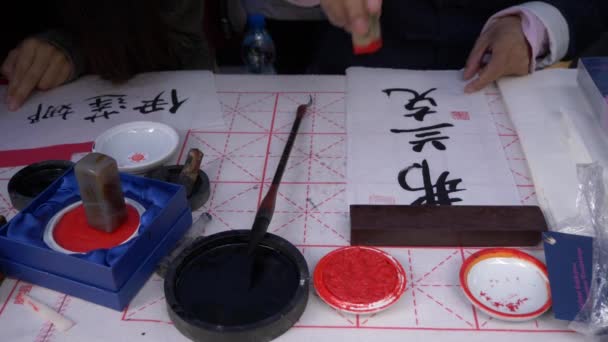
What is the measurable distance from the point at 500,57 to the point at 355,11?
1.17 feet

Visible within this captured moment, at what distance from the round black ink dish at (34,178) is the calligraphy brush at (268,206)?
0.29 m

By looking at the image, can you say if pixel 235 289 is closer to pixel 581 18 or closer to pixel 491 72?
pixel 491 72

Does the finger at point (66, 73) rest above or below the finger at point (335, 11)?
below

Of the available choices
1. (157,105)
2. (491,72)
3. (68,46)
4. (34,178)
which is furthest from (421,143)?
(68,46)

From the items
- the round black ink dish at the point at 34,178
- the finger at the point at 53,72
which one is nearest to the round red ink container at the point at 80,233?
the round black ink dish at the point at 34,178

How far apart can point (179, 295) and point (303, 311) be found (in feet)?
0.45

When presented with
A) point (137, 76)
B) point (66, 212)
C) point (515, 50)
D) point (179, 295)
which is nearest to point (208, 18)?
point (137, 76)

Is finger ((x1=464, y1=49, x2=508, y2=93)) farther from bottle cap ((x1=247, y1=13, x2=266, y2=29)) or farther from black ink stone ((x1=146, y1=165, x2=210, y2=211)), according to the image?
bottle cap ((x1=247, y1=13, x2=266, y2=29))

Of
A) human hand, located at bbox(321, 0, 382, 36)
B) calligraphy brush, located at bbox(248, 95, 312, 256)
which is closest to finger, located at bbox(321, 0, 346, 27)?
human hand, located at bbox(321, 0, 382, 36)

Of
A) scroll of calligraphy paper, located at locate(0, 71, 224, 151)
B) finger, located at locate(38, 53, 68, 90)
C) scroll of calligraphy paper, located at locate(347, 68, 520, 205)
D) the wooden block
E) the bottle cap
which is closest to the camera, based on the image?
the wooden block

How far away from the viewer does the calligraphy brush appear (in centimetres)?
68

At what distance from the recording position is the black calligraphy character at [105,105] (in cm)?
102

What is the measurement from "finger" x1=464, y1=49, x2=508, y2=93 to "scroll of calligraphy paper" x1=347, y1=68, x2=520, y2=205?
15mm

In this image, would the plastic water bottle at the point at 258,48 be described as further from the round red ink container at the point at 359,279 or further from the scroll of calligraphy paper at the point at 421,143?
the round red ink container at the point at 359,279
